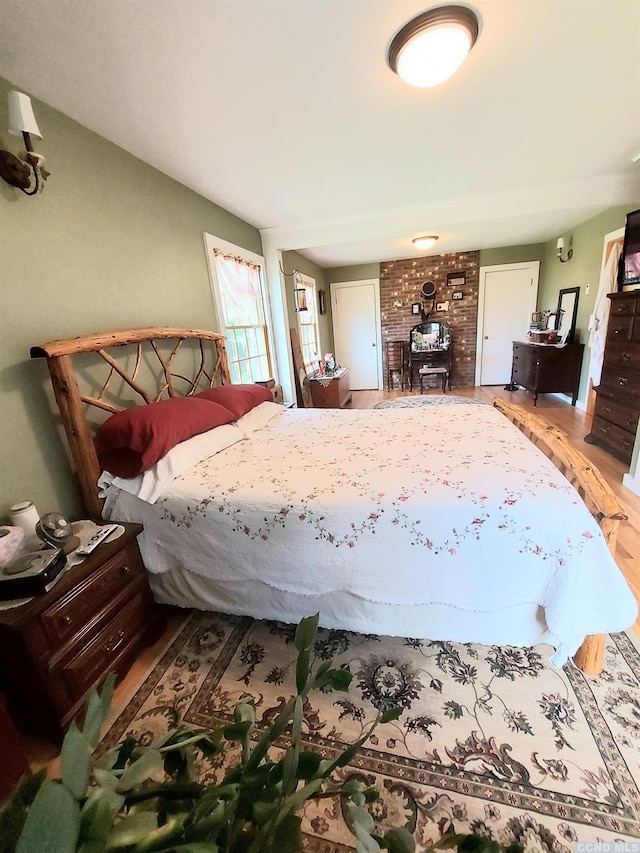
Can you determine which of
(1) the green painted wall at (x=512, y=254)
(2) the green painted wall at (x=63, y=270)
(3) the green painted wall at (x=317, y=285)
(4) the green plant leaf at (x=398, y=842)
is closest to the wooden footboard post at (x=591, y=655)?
(4) the green plant leaf at (x=398, y=842)

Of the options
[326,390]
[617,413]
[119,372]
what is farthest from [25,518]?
[617,413]

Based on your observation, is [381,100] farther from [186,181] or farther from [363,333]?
[363,333]

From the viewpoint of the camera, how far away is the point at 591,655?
1.38 meters

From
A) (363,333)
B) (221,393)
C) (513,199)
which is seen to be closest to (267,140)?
(221,393)

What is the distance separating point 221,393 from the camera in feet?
7.98

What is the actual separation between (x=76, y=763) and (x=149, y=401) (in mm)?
1970

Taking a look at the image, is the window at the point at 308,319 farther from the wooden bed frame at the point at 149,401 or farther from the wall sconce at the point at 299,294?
the wooden bed frame at the point at 149,401

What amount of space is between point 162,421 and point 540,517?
1673 millimetres

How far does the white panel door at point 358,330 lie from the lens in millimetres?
6742

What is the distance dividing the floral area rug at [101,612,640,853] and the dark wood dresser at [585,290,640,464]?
86.6 inches

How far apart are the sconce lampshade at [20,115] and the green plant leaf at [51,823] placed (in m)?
2.03

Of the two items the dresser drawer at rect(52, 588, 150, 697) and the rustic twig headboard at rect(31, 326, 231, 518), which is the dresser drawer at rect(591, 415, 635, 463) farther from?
the dresser drawer at rect(52, 588, 150, 697)

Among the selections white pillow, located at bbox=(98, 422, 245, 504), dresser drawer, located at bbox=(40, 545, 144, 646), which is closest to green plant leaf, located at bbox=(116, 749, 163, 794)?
dresser drawer, located at bbox=(40, 545, 144, 646)

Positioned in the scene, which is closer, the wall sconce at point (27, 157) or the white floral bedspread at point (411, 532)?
the white floral bedspread at point (411, 532)
